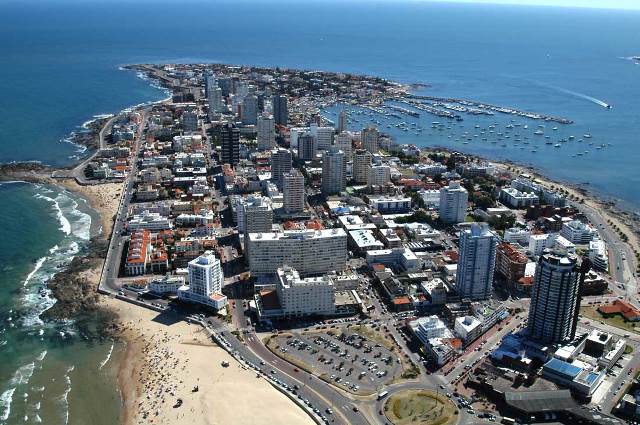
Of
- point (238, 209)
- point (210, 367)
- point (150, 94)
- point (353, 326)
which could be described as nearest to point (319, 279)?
point (353, 326)

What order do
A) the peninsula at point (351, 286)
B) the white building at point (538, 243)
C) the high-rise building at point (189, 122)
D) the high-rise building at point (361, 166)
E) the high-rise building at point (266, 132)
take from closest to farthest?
1. the peninsula at point (351, 286)
2. the white building at point (538, 243)
3. the high-rise building at point (361, 166)
4. the high-rise building at point (266, 132)
5. the high-rise building at point (189, 122)

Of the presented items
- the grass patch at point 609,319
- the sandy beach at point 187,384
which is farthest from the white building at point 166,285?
the grass patch at point 609,319

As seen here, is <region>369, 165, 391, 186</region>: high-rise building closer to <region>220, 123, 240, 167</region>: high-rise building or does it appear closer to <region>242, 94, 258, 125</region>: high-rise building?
<region>220, 123, 240, 167</region>: high-rise building

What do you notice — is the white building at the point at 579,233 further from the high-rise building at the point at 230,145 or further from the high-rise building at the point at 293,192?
the high-rise building at the point at 230,145

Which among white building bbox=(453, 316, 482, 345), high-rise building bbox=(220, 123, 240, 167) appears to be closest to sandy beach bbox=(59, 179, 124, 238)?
high-rise building bbox=(220, 123, 240, 167)

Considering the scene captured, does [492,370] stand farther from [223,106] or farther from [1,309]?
[223,106]

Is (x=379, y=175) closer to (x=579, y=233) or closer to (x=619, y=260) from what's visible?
(x=579, y=233)
